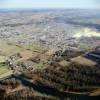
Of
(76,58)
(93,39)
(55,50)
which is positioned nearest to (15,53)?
(55,50)

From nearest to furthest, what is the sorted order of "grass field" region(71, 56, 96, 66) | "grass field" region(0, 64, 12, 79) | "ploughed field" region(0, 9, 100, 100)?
"ploughed field" region(0, 9, 100, 100) → "grass field" region(0, 64, 12, 79) → "grass field" region(71, 56, 96, 66)

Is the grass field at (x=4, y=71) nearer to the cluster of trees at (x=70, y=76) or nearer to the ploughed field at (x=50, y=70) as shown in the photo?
the ploughed field at (x=50, y=70)

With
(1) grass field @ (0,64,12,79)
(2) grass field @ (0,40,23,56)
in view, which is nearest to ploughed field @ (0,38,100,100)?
(1) grass field @ (0,64,12,79)

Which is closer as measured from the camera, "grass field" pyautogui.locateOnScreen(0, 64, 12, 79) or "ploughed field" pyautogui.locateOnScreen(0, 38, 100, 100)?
"ploughed field" pyautogui.locateOnScreen(0, 38, 100, 100)

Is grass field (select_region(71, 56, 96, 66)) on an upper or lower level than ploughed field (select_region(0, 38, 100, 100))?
upper

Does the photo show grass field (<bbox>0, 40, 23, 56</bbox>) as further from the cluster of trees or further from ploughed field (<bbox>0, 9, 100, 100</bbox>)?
the cluster of trees

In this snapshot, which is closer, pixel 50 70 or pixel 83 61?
pixel 50 70

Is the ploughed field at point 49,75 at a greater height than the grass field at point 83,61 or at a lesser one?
lesser

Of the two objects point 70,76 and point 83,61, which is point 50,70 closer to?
point 70,76

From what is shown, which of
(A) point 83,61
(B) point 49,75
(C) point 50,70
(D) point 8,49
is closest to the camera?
(B) point 49,75

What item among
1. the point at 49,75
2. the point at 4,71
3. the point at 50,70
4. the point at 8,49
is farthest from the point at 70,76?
the point at 8,49

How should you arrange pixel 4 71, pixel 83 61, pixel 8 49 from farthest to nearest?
pixel 8 49 < pixel 83 61 < pixel 4 71

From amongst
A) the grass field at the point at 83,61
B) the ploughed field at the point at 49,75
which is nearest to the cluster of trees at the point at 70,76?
the ploughed field at the point at 49,75
